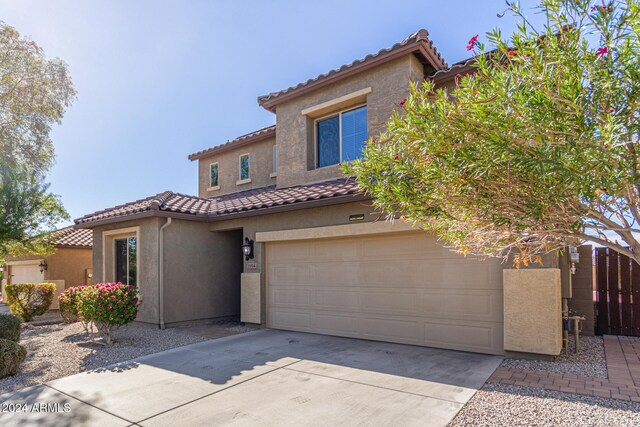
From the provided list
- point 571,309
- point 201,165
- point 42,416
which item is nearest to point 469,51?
point 42,416

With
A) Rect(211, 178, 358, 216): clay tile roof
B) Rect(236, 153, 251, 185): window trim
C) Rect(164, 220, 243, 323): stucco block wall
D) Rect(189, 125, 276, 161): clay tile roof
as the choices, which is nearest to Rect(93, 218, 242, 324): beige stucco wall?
Rect(164, 220, 243, 323): stucco block wall

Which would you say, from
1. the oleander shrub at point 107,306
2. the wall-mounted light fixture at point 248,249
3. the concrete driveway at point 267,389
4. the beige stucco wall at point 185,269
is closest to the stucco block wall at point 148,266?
the beige stucco wall at point 185,269

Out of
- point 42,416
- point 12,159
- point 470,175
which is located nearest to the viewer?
point 470,175

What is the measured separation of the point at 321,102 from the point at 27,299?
1313 cm

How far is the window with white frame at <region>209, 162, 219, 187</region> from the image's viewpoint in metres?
17.3

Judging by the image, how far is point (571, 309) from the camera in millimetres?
9852

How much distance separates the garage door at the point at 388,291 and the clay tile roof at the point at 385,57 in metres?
5.21

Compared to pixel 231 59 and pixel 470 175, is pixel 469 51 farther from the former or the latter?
pixel 231 59

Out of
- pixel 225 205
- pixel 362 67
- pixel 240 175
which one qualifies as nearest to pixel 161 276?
pixel 225 205

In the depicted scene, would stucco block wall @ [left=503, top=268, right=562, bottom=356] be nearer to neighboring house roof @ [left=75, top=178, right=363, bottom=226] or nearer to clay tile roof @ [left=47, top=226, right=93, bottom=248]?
neighboring house roof @ [left=75, top=178, right=363, bottom=226]

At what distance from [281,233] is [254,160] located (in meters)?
5.82

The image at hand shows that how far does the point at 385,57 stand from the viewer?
10.6 m

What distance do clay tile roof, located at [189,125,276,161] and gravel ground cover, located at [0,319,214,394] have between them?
314 inches

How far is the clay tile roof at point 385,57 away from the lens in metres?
10.3
